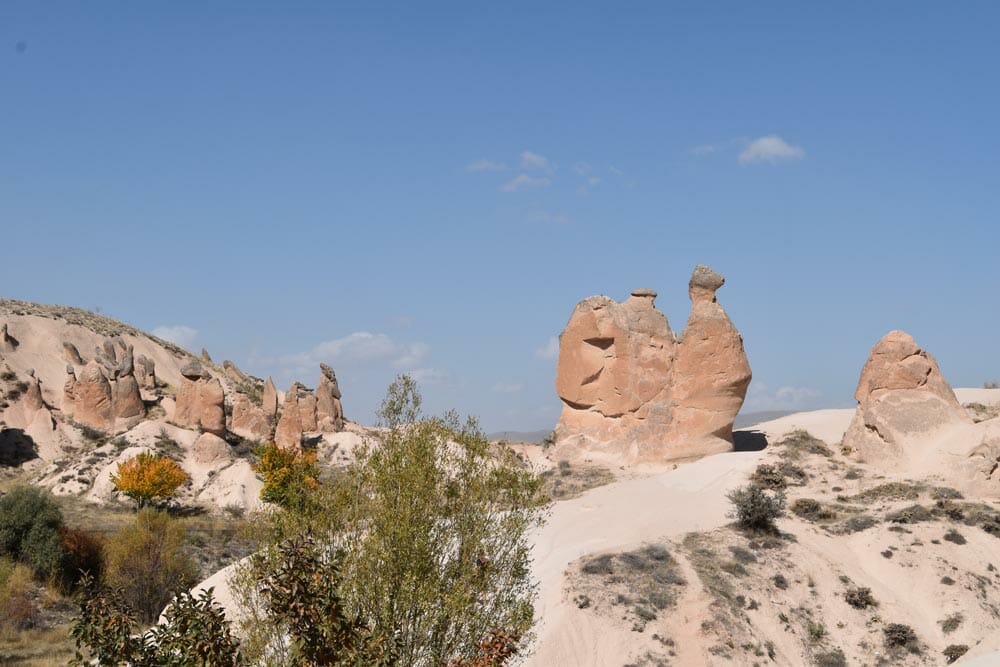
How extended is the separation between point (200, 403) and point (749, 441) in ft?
92.3

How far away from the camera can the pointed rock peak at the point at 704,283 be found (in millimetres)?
35125

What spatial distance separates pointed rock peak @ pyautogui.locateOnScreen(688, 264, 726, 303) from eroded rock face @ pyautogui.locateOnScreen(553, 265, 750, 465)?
0.04 m

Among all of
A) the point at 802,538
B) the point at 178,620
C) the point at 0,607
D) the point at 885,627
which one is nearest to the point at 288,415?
the point at 0,607

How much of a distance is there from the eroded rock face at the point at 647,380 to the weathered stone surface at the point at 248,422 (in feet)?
68.2

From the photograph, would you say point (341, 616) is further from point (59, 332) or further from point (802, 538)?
point (59, 332)

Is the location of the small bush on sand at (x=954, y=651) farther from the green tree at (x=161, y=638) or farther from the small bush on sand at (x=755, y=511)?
the green tree at (x=161, y=638)

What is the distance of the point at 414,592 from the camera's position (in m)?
12.5

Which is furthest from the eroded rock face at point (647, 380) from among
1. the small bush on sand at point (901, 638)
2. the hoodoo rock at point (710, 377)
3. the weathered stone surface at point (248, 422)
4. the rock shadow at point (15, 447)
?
the rock shadow at point (15, 447)

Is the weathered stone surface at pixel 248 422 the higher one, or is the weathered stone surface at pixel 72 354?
the weathered stone surface at pixel 72 354

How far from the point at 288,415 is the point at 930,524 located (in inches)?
1301

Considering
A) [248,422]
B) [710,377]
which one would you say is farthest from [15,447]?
[710,377]

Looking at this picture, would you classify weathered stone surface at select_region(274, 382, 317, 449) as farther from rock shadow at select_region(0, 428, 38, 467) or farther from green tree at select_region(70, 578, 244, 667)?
green tree at select_region(70, 578, 244, 667)

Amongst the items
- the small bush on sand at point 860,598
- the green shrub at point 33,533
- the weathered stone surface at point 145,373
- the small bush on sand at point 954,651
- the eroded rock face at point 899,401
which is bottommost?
the small bush on sand at point 954,651

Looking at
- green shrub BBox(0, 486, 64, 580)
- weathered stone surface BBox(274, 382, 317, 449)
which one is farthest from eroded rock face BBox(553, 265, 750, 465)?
green shrub BBox(0, 486, 64, 580)
